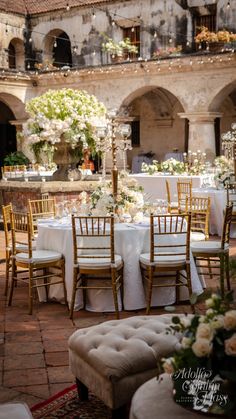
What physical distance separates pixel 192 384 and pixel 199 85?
1540 cm

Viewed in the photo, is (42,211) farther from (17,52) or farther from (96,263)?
(17,52)

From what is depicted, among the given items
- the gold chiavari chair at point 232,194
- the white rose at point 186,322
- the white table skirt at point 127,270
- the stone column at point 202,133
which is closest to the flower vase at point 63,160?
the gold chiavari chair at point 232,194

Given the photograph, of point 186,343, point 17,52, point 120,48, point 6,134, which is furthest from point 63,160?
point 6,134

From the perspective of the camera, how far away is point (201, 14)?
19156 millimetres

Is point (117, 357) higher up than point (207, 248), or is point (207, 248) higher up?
point (207, 248)

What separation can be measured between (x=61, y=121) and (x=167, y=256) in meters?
3.79

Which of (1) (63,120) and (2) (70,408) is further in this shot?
(1) (63,120)

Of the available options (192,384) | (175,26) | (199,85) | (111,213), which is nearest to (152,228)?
(111,213)

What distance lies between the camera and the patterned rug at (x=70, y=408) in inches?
149

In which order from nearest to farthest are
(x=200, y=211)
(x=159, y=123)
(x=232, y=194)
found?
1. (x=200, y=211)
2. (x=232, y=194)
3. (x=159, y=123)

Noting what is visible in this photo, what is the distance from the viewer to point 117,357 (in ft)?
11.6

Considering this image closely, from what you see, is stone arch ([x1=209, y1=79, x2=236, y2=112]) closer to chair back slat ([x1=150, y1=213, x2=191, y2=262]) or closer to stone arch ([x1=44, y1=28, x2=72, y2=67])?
stone arch ([x1=44, y1=28, x2=72, y2=67])

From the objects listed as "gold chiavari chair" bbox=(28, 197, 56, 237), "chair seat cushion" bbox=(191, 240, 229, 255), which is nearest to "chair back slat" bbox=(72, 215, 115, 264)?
"chair seat cushion" bbox=(191, 240, 229, 255)

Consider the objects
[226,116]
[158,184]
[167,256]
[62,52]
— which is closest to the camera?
[167,256]
